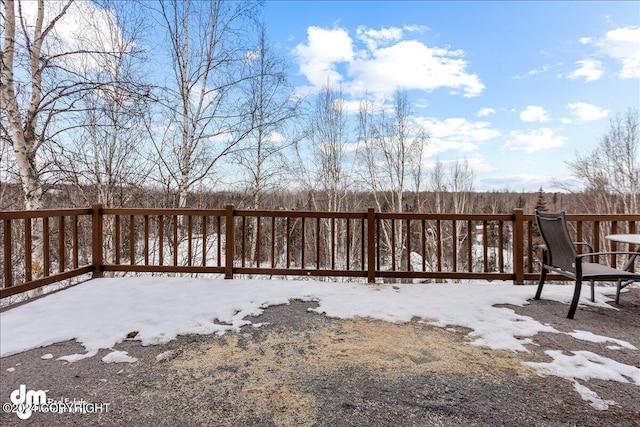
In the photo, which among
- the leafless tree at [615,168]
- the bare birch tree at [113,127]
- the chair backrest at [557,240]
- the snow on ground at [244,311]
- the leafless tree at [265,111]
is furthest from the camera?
the leafless tree at [615,168]

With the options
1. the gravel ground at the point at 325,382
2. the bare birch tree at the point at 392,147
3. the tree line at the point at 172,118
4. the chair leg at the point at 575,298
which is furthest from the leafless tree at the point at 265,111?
the chair leg at the point at 575,298

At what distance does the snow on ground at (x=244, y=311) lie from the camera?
1968 millimetres

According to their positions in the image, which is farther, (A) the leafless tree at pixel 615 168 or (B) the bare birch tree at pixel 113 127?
(A) the leafless tree at pixel 615 168

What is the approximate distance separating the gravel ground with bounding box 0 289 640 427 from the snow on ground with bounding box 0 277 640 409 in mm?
100

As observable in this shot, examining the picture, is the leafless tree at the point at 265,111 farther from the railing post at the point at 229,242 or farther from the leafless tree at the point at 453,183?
the leafless tree at the point at 453,183

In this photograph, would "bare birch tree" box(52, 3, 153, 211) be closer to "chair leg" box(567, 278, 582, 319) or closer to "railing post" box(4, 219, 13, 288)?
"railing post" box(4, 219, 13, 288)

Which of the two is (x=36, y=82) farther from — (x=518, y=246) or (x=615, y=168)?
(x=615, y=168)

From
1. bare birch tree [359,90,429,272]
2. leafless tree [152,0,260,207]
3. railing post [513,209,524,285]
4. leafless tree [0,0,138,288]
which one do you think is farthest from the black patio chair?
bare birch tree [359,90,429,272]

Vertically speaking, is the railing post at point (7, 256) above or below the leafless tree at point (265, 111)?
below

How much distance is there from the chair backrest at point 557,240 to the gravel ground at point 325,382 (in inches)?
24.0

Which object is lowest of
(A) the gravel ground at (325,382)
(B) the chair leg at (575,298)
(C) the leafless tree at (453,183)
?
(A) the gravel ground at (325,382)

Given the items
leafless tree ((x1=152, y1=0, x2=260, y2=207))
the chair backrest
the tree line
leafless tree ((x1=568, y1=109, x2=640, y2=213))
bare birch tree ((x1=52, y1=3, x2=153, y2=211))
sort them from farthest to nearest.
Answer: leafless tree ((x1=568, y1=109, x2=640, y2=213)), leafless tree ((x1=152, y1=0, x2=260, y2=207)), bare birch tree ((x1=52, y1=3, x2=153, y2=211)), the tree line, the chair backrest

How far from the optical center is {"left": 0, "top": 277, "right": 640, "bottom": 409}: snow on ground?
1968mm

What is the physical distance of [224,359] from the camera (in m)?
1.86
